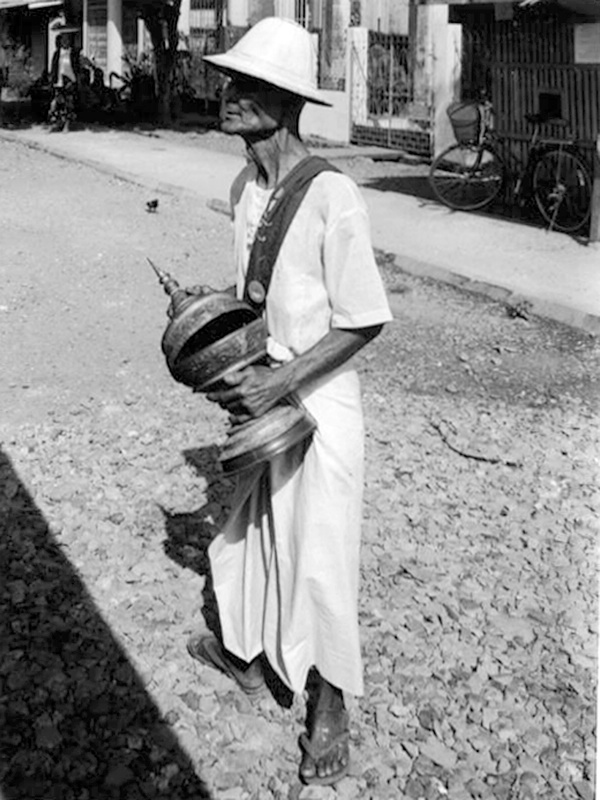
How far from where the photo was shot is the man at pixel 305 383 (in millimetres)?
2756

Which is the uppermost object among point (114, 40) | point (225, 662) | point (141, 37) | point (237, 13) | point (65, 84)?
point (141, 37)

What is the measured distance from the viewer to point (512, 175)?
12781 millimetres

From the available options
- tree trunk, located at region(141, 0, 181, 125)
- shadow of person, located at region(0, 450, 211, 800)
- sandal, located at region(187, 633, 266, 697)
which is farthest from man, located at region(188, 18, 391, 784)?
tree trunk, located at region(141, 0, 181, 125)

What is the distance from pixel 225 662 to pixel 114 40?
25812 millimetres

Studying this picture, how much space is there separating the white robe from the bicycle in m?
8.66

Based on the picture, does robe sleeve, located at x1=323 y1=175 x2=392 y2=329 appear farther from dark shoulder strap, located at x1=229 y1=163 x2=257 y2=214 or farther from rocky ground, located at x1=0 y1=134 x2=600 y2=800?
rocky ground, located at x1=0 y1=134 x2=600 y2=800

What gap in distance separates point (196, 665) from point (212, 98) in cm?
2321

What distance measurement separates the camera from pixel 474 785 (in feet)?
10.2

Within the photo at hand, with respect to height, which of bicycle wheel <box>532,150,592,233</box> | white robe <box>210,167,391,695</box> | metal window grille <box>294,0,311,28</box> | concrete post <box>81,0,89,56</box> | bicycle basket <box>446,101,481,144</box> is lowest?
white robe <box>210,167,391,695</box>

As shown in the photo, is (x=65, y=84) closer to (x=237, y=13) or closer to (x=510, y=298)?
(x=237, y=13)

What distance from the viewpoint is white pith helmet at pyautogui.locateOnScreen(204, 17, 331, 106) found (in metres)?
2.74

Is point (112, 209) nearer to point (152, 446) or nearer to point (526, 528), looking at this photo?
point (152, 446)

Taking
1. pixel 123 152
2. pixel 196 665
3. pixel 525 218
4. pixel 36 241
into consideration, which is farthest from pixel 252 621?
Answer: pixel 123 152

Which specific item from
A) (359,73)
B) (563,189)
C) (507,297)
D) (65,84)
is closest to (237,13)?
(65,84)
